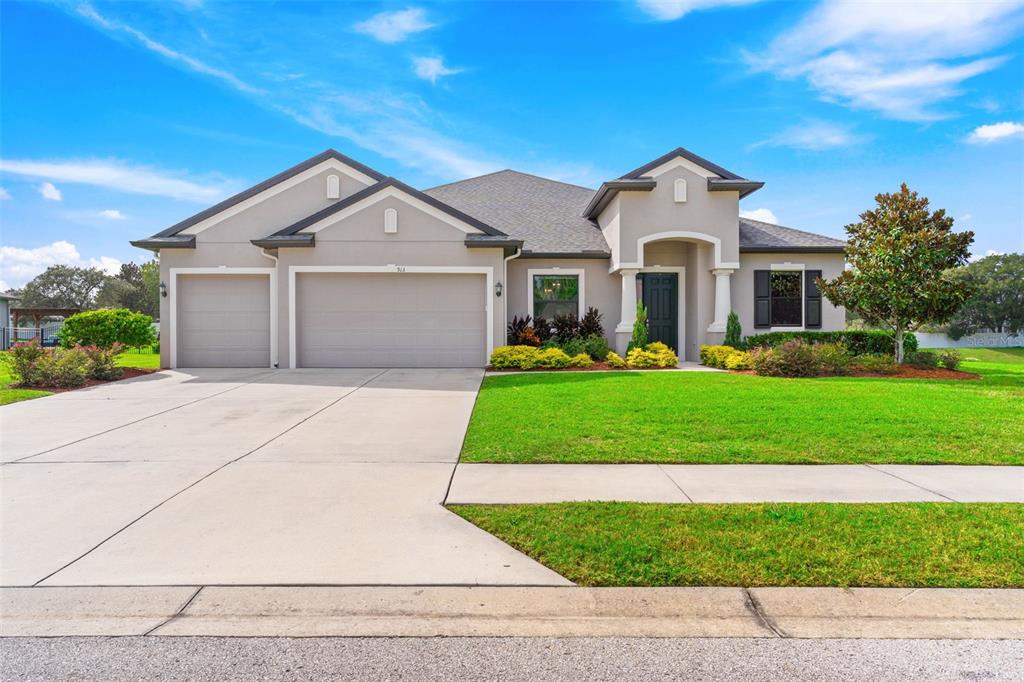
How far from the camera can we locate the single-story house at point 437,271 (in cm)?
1495

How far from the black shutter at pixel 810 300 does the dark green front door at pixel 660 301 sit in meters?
4.06

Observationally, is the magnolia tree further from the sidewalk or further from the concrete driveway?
the sidewalk

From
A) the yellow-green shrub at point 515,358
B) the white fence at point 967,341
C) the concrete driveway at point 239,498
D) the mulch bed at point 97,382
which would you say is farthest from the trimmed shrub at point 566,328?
the white fence at point 967,341

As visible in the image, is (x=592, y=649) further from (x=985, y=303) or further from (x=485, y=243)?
(x=985, y=303)

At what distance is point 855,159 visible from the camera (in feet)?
61.2

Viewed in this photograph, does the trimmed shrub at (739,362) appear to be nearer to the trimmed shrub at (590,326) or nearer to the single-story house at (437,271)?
the single-story house at (437,271)

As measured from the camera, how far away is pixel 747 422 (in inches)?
300

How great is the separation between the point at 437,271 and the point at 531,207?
21.6 ft

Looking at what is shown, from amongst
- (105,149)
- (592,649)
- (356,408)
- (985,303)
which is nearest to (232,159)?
(105,149)

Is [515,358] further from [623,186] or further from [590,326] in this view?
[623,186]

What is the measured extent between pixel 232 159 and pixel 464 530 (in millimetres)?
20204

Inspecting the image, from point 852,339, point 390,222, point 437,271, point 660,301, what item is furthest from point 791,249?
point 390,222

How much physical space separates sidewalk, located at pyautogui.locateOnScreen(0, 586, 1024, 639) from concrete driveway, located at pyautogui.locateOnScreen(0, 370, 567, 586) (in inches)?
5.8

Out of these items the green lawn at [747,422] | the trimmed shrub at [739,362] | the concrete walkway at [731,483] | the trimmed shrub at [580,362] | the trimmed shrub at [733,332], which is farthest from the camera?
the trimmed shrub at [733,332]
